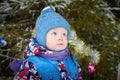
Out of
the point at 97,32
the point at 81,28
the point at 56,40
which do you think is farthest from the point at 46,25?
the point at 97,32

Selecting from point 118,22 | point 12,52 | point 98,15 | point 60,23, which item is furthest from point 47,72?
point 118,22

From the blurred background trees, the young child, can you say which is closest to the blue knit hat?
the young child

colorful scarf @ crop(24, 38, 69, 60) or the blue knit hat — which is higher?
the blue knit hat

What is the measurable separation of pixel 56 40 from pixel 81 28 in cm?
146

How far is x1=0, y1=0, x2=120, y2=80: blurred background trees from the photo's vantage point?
12.3 feet

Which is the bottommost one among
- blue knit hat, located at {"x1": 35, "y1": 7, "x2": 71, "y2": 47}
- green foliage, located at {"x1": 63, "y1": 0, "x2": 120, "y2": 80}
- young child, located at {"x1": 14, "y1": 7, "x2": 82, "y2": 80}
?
green foliage, located at {"x1": 63, "y1": 0, "x2": 120, "y2": 80}

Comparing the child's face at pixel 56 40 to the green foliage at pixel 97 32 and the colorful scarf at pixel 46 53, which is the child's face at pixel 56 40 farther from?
the green foliage at pixel 97 32

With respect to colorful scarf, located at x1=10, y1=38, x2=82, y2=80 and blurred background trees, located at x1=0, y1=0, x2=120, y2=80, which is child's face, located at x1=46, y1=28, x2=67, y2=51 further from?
blurred background trees, located at x1=0, y1=0, x2=120, y2=80

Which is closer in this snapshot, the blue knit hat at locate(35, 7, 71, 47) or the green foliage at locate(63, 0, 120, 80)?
the blue knit hat at locate(35, 7, 71, 47)

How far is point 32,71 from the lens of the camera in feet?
7.61

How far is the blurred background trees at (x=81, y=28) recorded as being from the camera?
374 cm

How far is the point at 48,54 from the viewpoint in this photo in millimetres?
2363

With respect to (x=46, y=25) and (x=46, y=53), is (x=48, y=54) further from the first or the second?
(x=46, y=25)

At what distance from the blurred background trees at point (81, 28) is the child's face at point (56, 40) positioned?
1.23 m
